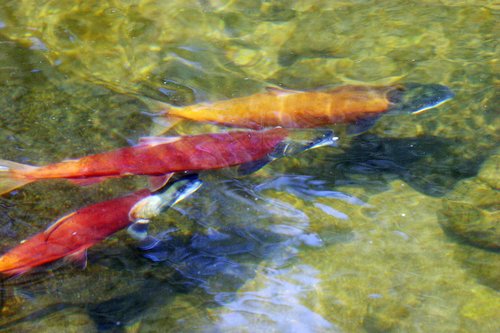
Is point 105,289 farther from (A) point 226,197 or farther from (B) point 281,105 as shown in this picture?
(B) point 281,105

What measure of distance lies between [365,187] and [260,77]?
5.91 ft

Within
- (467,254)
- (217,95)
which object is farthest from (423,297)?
(217,95)

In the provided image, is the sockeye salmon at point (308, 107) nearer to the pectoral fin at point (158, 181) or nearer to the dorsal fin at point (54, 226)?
the pectoral fin at point (158, 181)

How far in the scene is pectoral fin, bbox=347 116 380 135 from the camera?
4.70 m

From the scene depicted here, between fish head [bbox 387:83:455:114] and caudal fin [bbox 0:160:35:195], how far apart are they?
3265 mm

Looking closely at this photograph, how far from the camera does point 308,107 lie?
15.2 feet

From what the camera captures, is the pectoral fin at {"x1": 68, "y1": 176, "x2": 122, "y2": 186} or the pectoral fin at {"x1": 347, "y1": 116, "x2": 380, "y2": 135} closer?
the pectoral fin at {"x1": 68, "y1": 176, "x2": 122, "y2": 186}

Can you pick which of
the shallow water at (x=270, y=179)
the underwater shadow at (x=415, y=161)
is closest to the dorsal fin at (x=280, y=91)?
the shallow water at (x=270, y=179)

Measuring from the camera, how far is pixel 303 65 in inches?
218

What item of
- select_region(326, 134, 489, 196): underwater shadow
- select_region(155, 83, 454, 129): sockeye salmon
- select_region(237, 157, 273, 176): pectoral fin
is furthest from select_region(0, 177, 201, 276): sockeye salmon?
select_region(326, 134, 489, 196): underwater shadow

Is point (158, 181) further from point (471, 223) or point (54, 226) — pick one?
point (471, 223)

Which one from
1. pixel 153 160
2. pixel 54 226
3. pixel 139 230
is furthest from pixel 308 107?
pixel 54 226

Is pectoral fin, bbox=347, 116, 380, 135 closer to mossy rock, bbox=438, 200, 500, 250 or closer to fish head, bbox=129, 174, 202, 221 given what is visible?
mossy rock, bbox=438, 200, 500, 250

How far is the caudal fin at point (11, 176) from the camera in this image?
378 cm
